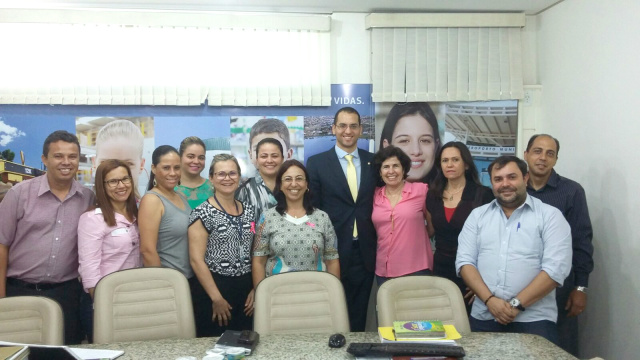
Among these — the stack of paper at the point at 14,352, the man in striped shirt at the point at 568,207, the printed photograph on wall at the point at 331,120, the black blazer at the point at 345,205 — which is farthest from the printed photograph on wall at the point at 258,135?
the stack of paper at the point at 14,352

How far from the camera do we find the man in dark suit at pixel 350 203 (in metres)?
3.33

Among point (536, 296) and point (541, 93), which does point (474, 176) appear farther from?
point (541, 93)

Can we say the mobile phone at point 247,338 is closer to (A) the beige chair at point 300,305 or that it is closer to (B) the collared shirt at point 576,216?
(A) the beige chair at point 300,305

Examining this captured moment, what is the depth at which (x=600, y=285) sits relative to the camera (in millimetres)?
3521

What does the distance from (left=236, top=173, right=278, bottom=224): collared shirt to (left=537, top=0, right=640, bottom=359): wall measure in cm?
247

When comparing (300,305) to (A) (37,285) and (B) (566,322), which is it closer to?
(A) (37,285)

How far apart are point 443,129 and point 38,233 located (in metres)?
3.26

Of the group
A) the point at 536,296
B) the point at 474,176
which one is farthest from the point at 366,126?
the point at 536,296

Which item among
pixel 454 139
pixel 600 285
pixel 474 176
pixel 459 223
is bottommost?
pixel 600 285

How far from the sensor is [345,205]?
11.0 feet

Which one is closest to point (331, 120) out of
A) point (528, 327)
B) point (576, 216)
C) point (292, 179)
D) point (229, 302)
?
point (292, 179)

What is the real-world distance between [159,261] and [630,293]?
3.16 metres

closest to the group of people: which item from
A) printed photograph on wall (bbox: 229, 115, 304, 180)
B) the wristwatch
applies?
the wristwatch

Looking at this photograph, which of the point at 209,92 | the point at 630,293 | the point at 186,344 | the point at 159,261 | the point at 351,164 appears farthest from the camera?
the point at 209,92
